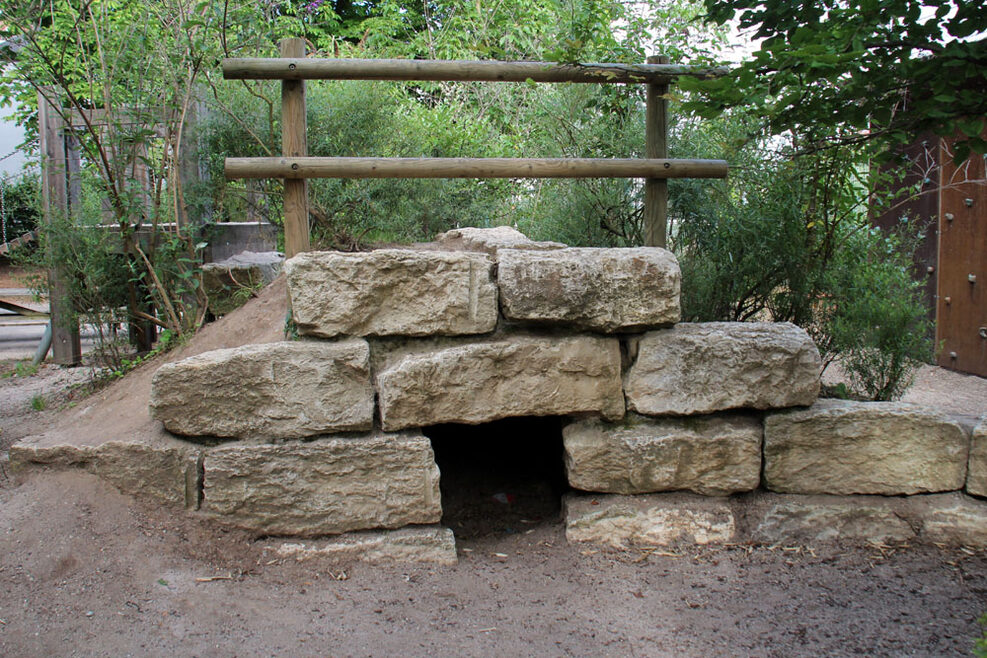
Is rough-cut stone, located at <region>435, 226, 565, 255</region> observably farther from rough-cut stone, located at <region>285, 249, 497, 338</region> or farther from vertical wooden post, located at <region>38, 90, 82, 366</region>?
vertical wooden post, located at <region>38, 90, 82, 366</region>

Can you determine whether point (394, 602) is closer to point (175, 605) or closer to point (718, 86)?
point (175, 605)

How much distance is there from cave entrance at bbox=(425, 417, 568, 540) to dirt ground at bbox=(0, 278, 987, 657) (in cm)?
16

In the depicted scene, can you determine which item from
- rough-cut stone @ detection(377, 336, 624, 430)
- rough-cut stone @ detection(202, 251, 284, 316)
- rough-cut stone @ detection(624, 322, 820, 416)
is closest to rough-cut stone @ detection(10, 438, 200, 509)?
rough-cut stone @ detection(377, 336, 624, 430)

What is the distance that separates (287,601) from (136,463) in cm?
91

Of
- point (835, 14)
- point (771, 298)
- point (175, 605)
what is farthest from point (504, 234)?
point (175, 605)

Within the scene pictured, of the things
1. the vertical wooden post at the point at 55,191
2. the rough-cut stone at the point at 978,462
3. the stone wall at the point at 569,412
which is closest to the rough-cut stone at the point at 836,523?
the stone wall at the point at 569,412

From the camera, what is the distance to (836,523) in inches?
138

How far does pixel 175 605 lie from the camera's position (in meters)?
2.84

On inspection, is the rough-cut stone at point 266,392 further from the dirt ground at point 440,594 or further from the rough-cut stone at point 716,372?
the rough-cut stone at point 716,372

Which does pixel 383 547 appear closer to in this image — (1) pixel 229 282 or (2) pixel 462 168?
(2) pixel 462 168

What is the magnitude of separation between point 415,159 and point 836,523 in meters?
2.55

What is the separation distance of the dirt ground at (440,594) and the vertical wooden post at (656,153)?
1.58 metres

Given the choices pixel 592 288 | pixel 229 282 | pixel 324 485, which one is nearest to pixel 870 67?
pixel 592 288

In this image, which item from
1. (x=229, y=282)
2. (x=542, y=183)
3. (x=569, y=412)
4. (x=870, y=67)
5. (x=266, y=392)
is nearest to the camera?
(x=870, y=67)
